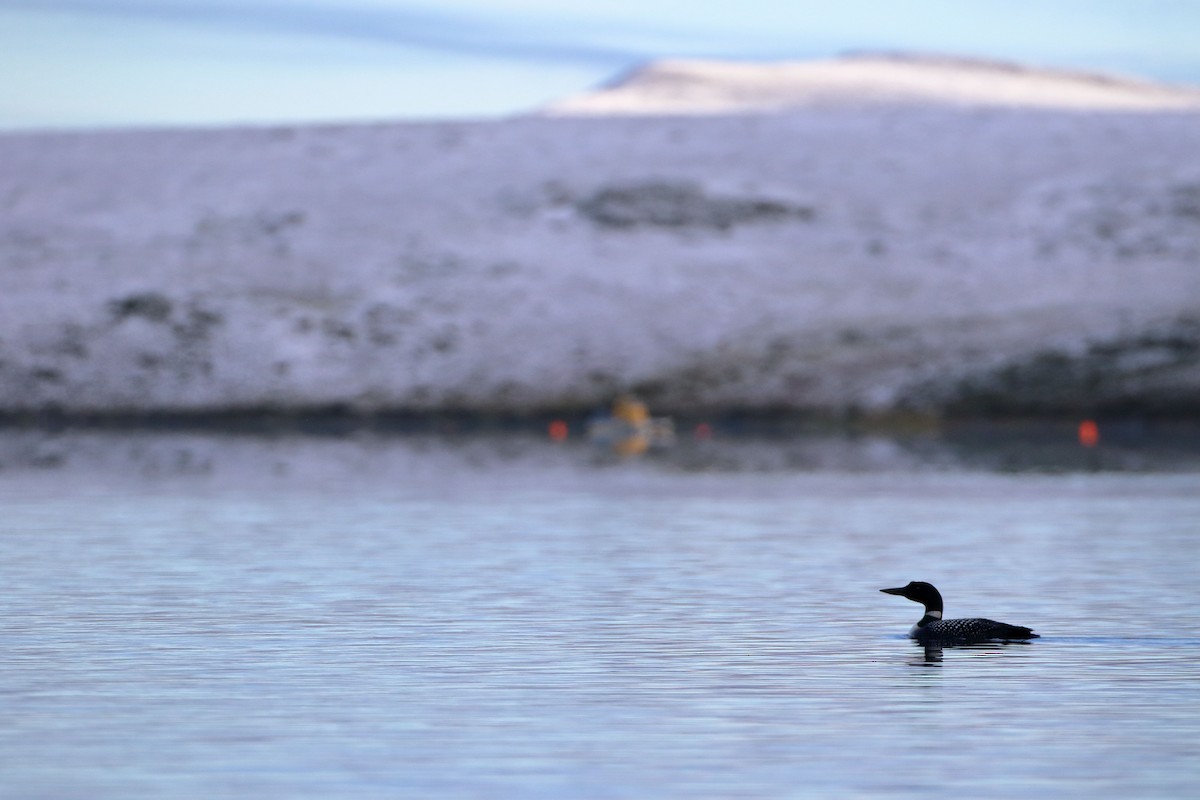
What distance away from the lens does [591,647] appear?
19.2m

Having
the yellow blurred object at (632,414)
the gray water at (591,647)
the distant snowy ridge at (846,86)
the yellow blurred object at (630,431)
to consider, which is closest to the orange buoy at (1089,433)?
the yellow blurred object at (630,431)

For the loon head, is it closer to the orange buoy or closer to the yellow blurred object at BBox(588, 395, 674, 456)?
the yellow blurred object at BBox(588, 395, 674, 456)

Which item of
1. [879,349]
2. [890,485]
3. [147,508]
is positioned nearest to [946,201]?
[879,349]

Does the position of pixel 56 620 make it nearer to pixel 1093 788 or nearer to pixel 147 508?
pixel 1093 788

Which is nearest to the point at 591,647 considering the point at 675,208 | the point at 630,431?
the point at 630,431

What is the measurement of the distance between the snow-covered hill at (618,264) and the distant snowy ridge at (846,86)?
156 feet

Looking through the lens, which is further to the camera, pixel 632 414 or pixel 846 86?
pixel 846 86

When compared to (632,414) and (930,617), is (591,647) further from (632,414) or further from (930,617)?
(632,414)

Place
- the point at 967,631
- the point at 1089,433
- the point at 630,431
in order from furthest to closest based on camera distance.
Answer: the point at 630,431 → the point at 1089,433 → the point at 967,631

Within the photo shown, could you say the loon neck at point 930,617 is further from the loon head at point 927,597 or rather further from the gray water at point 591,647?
the gray water at point 591,647

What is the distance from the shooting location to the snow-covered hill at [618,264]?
266 feet

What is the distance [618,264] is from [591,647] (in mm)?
73690

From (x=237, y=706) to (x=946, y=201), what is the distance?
8408 cm

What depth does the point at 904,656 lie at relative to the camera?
18875 millimetres
